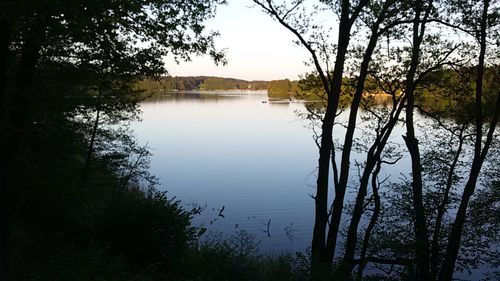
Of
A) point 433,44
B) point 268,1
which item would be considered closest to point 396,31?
point 433,44

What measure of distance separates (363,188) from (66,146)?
10059 millimetres

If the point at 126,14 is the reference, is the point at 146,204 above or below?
below

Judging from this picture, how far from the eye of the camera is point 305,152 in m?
46.1

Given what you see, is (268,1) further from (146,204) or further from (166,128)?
(166,128)

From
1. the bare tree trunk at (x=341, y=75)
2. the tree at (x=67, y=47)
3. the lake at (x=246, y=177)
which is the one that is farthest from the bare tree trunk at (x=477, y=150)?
the tree at (x=67, y=47)

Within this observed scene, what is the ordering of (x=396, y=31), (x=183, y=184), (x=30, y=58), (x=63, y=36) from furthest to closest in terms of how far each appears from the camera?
1. (x=183, y=184)
2. (x=396, y=31)
3. (x=30, y=58)
4. (x=63, y=36)

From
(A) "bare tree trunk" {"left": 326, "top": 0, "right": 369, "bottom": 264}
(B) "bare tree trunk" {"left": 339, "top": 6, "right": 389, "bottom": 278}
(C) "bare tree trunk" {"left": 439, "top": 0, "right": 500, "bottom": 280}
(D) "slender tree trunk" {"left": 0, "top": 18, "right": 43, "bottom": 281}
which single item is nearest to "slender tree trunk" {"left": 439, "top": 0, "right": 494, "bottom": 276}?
(C) "bare tree trunk" {"left": 439, "top": 0, "right": 500, "bottom": 280}

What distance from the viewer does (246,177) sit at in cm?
3584

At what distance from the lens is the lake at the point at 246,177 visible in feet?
79.7

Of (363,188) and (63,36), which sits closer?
(63,36)

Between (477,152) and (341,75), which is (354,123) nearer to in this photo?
(341,75)

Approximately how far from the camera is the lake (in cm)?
2428

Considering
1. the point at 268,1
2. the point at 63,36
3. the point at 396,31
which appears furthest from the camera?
the point at 396,31

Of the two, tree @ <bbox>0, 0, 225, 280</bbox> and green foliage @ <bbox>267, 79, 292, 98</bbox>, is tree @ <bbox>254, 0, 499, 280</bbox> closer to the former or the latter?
tree @ <bbox>0, 0, 225, 280</bbox>
